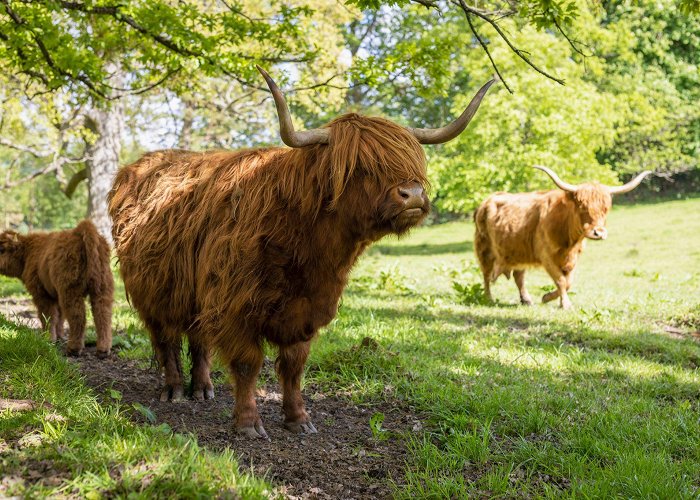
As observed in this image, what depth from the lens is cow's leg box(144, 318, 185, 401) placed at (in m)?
4.67

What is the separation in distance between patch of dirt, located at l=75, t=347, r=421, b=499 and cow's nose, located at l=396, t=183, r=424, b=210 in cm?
142

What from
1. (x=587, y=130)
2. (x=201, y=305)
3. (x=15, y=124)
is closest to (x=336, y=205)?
(x=201, y=305)

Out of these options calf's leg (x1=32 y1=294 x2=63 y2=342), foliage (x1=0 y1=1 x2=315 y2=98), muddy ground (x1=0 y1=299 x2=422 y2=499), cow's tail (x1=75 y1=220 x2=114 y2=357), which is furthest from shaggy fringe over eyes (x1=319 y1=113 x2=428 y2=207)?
calf's leg (x1=32 y1=294 x2=63 y2=342)

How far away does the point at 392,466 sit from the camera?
355cm

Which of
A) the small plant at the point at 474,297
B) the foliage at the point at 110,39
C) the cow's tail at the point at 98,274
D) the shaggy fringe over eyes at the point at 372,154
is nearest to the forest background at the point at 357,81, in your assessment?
the foliage at the point at 110,39

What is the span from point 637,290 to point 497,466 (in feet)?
28.2

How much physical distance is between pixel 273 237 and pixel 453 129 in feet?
3.87

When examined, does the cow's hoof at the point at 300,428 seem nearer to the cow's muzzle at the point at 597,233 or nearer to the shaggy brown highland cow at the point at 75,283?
the shaggy brown highland cow at the point at 75,283

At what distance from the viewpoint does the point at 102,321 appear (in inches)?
236

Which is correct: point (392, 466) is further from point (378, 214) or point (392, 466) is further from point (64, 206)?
point (64, 206)

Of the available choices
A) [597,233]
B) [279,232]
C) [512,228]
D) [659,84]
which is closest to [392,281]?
[512,228]

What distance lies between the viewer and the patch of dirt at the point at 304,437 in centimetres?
327

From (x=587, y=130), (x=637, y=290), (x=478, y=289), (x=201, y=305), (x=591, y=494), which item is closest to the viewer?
(x=591, y=494)

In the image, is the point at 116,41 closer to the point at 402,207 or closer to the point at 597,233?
the point at 402,207
